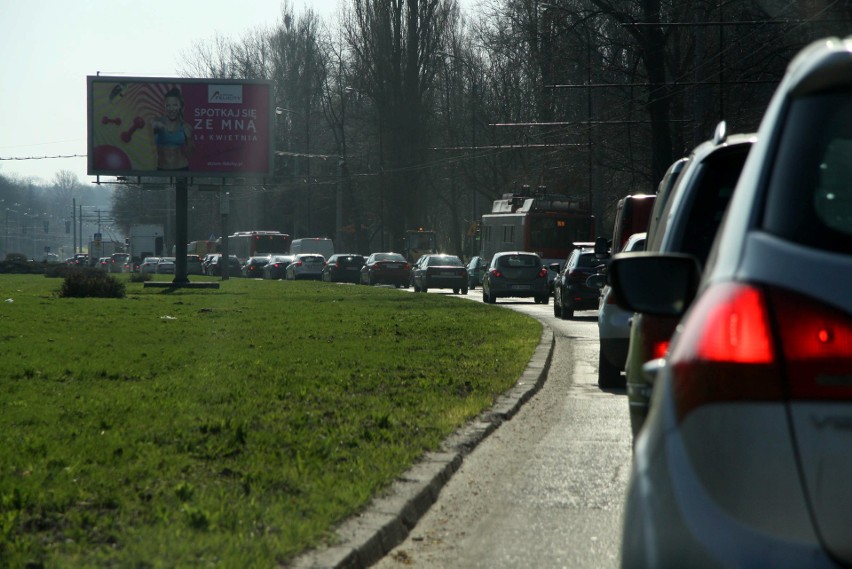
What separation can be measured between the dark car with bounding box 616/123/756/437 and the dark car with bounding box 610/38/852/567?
106 inches

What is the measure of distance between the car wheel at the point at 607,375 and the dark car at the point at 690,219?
7511 millimetres

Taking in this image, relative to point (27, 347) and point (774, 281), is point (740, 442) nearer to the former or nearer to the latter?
point (774, 281)

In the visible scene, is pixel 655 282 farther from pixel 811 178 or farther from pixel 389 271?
pixel 389 271

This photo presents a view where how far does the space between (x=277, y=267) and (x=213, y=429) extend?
60.8 m

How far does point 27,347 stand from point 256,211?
82.8 metres

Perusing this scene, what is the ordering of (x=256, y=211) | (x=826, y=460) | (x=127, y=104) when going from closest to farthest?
1. (x=826, y=460)
2. (x=127, y=104)
3. (x=256, y=211)

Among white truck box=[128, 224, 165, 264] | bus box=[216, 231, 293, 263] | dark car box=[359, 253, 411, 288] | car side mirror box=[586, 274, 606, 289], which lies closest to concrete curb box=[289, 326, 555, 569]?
car side mirror box=[586, 274, 606, 289]

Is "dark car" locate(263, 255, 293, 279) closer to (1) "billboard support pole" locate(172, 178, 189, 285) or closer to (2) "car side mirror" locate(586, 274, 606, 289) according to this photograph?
(1) "billboard support pole" locate(172, 178, 189, 285)

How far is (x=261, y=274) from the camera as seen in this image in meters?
74.1

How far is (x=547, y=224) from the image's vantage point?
47.2 m

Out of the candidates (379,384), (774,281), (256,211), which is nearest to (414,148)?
(256,211)

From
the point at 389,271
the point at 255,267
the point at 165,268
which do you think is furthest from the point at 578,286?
the point at 165,268

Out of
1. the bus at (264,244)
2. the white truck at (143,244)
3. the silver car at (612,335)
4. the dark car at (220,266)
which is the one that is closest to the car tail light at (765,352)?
the silver car at (612,335)

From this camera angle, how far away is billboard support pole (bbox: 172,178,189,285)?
45.2 meters
